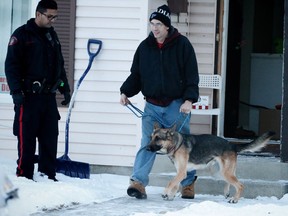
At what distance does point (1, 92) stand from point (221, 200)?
12.0ft

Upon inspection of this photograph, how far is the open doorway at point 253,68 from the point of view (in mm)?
12766

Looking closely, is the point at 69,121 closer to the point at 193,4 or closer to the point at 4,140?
the point at 4,140

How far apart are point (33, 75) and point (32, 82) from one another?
0.26 feet

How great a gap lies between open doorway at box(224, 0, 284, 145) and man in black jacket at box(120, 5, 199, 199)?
13.4ft

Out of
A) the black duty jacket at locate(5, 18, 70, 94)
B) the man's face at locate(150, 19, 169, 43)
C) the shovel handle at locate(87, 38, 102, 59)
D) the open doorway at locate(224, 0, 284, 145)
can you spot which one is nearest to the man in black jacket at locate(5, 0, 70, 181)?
the black duty jacket at locate(5, 18, 70, 94)

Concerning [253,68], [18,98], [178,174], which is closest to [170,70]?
[178,174]

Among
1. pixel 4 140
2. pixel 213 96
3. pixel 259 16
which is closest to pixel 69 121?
pixel 4 140

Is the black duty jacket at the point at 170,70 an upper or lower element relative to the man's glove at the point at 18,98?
upper

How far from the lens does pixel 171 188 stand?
8.20 meters

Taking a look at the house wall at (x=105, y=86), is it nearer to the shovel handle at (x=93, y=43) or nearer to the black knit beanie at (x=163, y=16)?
the shovel handle at (x=93, y=43)

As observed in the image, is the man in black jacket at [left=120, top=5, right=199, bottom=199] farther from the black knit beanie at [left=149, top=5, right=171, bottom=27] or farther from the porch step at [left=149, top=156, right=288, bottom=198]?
the porch step at [left=149, top=156, right=288, bottom=198]

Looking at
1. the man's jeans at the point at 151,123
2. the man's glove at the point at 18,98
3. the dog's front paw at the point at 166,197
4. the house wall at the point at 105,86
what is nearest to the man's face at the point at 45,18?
the man's glove at the point at 18,98

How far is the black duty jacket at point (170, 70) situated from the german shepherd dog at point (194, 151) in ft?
1.20

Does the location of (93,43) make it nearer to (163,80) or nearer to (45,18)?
(45,18)
